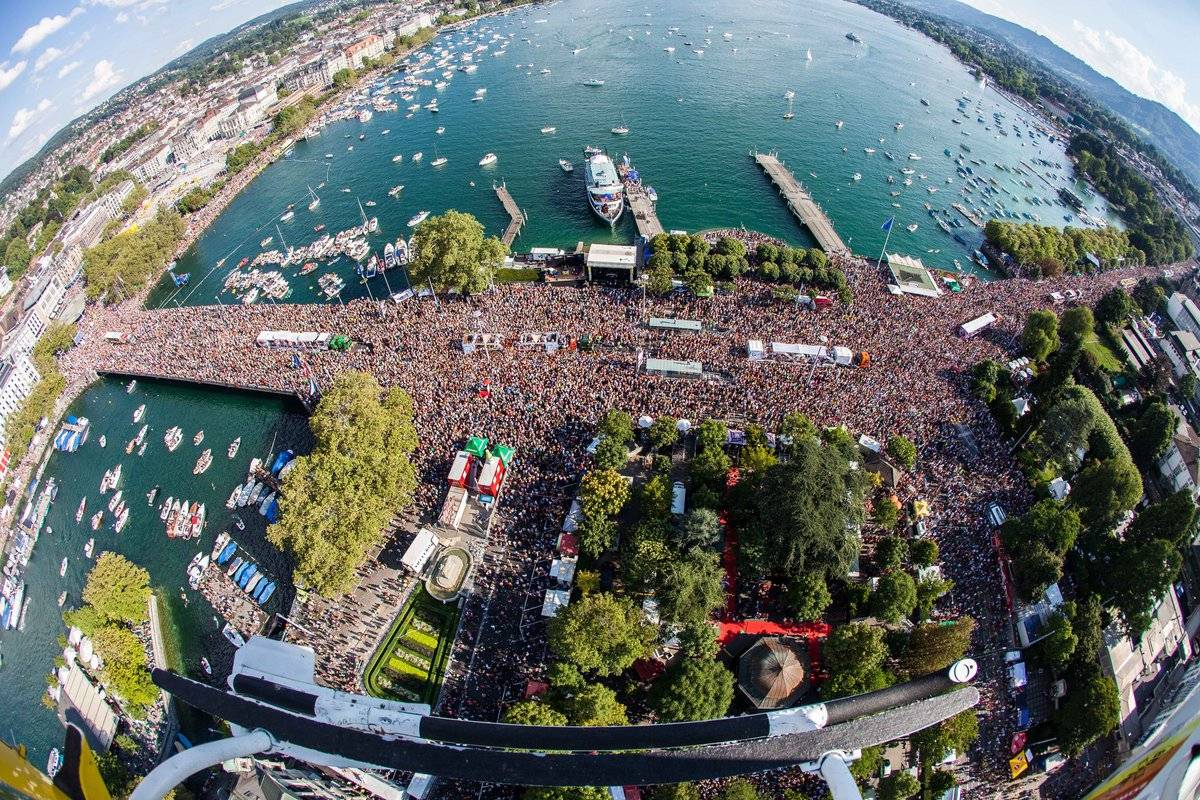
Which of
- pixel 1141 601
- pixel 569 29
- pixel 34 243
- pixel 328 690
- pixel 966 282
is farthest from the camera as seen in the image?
pixel 569 29

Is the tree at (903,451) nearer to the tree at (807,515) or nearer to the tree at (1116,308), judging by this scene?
the tree at (807,515)

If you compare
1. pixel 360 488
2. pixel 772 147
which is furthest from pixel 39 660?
pixel 772 147

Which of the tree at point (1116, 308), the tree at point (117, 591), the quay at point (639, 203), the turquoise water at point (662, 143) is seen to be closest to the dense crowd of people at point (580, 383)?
the tree at point (1116, 308)

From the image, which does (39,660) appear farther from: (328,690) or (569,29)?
(569,29)

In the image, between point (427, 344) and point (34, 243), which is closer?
point (427, 344)

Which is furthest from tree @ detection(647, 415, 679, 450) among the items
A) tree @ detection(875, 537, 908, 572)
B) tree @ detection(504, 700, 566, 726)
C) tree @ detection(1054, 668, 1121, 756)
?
tree @ detection(1054, 668, 1121, 756)
